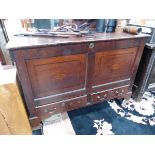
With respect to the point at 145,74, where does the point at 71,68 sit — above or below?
above

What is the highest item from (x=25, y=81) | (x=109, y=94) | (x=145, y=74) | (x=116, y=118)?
(x=25, y=81)

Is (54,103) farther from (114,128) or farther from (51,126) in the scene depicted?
(114,128)

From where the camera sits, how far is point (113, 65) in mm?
1211

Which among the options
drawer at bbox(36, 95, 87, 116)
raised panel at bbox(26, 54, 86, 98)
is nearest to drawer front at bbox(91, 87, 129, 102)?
drawer at bbox(36, 95, 87, 116)

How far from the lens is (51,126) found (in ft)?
4.19

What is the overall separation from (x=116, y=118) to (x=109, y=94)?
273 millimetres

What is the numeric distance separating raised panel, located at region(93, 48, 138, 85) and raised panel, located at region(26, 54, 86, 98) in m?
0.15

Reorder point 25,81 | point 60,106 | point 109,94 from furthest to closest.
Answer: point 109,94, point 60,106, point 25,81

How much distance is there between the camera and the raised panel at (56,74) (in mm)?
962

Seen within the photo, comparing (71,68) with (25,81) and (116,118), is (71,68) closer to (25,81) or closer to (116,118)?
(25,81)

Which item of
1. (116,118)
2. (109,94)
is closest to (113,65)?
(109,94)

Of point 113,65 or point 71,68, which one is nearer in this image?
point 71,68

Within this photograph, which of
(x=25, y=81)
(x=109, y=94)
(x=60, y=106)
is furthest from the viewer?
(x=109, y=94)
